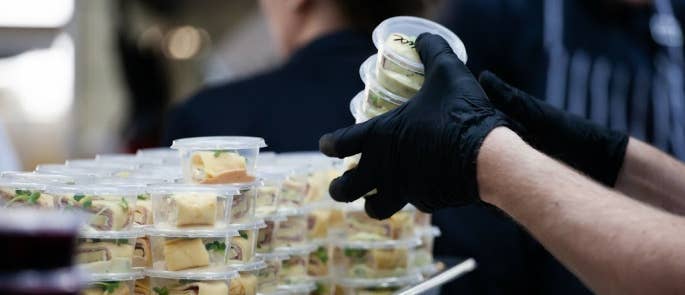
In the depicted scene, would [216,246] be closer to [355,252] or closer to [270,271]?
[270,271]

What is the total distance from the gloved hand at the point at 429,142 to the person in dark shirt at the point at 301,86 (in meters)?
1.06

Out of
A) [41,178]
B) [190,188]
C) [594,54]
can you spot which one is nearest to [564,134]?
[190,188]

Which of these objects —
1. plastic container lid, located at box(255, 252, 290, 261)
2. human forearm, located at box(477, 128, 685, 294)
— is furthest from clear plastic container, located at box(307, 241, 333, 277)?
human forearm, located at box(477, 128, 685, 294)

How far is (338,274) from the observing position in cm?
241

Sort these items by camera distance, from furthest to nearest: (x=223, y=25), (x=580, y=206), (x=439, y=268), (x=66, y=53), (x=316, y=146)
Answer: (x=223, y=25) < (x=66, y=53) < (x=316, y=146) < (x=439, y=268) < (x=580, y=206)

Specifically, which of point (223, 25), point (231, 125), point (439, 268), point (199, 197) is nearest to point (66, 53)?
point (223, 25)

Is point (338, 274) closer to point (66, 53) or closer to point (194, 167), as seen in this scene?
point (194, 167)

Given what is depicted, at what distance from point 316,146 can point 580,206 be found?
145cm

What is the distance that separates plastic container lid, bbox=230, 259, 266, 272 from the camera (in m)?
1.91

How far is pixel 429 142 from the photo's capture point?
1926mm

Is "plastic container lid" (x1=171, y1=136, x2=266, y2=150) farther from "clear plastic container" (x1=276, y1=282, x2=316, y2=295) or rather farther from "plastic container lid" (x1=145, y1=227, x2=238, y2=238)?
"clear plastic container" (x1=276, y1=282, x2=316, y2=295)

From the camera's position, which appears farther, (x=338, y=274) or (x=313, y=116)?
(x=313, y=116)

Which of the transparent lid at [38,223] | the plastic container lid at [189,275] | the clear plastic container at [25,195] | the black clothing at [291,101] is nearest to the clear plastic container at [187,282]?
the plastic container lid at [189,275]

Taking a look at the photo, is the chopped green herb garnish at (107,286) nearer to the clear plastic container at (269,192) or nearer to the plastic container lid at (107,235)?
the plastic container lid at (107,235)
